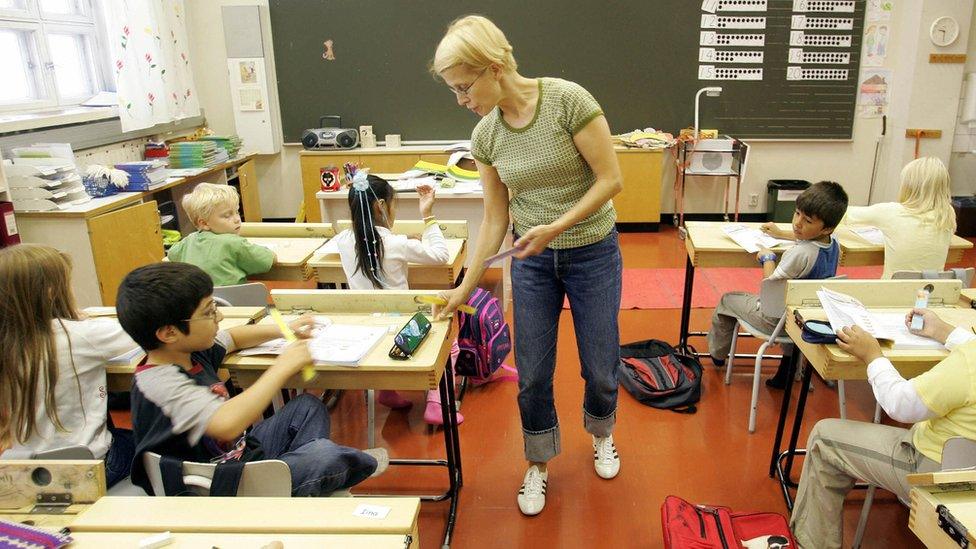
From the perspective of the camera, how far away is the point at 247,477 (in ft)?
4.58

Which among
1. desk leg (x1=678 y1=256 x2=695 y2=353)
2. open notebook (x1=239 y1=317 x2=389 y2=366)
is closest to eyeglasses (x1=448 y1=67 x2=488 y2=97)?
open notebook (x1=239 y1=317 x2=389 y2=366)

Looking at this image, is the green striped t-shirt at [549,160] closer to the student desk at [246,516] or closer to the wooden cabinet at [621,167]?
the student desk at [246,516]

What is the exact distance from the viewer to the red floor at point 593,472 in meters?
2.14

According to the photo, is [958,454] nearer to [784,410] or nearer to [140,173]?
[784,410]

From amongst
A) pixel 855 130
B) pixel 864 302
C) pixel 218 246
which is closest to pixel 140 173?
pixel 218 246

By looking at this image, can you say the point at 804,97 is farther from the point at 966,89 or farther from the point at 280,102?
the point at 280,102

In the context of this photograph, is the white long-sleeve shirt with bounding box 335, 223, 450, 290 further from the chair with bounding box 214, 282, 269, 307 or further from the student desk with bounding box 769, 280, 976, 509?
the student desk with bounding box 769, 280, 976, 509

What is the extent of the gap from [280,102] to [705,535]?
17.8ft

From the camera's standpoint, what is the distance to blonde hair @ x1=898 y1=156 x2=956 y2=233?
2668 millimetres

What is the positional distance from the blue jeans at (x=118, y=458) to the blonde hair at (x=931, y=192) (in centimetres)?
303

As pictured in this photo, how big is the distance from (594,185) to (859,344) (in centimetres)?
83

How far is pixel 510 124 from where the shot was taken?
181cm

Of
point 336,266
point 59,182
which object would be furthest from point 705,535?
point 59,182

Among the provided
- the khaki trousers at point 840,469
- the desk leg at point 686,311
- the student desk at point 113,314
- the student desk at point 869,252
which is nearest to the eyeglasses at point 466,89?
the student desk at point 113,314
